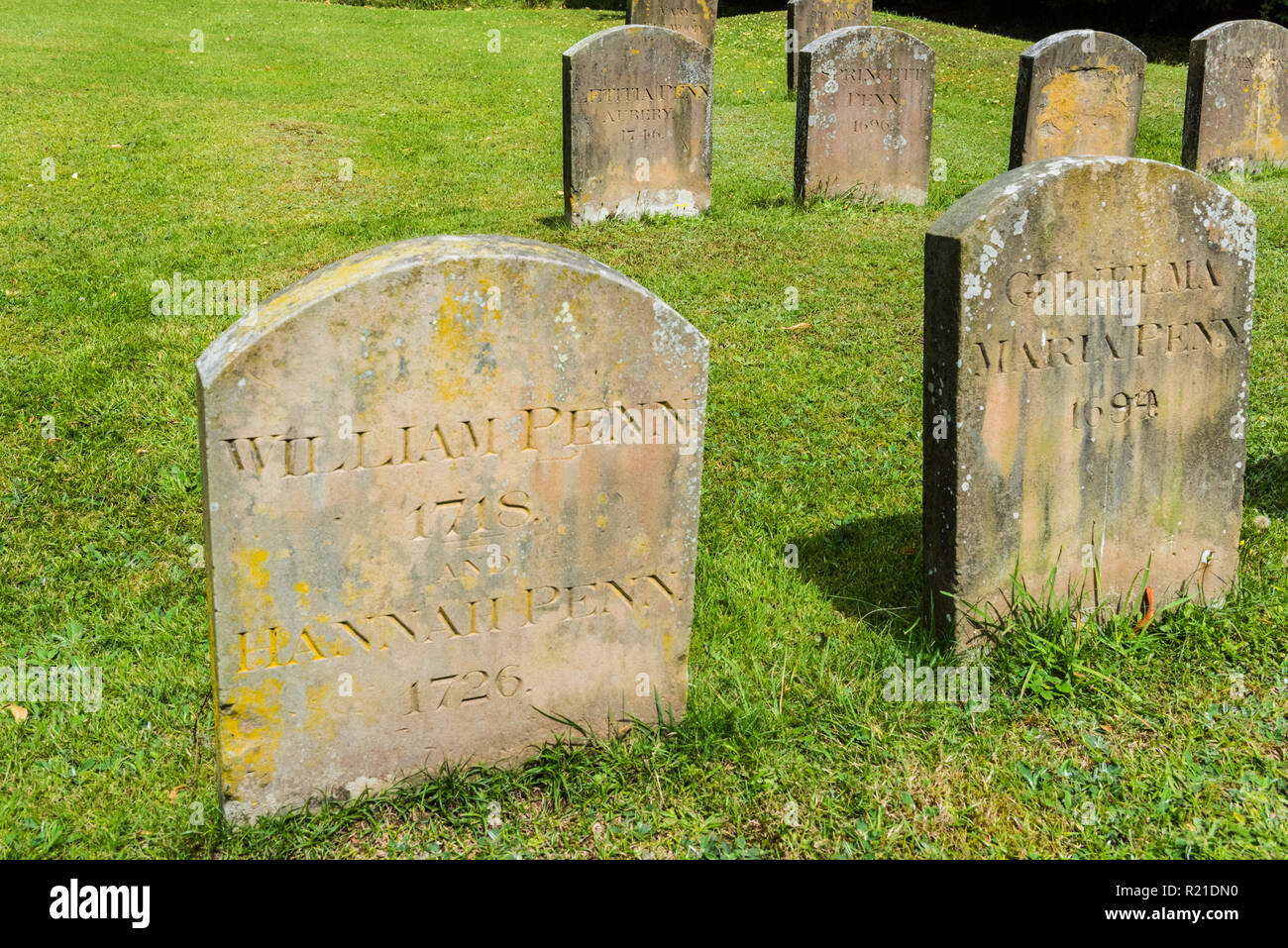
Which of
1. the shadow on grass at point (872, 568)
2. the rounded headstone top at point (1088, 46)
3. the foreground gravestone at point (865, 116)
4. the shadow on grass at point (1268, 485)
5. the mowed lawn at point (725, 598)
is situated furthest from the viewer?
the rounded headstone top at point (1088, 46)

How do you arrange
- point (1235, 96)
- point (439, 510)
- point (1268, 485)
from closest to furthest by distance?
1. point (439, 510)
2. point (1268, 485)
3. point (1235, 96)

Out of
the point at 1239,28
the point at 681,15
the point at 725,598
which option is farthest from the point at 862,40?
the point at 681,15

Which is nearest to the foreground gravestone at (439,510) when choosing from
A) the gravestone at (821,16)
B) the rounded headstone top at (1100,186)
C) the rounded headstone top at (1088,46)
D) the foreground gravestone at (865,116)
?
the rounded headstone top at (1100,186)

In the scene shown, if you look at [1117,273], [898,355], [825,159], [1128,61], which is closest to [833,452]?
[898,355]

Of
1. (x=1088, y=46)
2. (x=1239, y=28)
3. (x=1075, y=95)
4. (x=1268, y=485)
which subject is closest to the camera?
(x=1268, y=485)

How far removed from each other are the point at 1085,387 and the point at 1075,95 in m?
7.72

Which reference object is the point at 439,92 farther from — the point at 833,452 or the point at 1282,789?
the point at 1282,789

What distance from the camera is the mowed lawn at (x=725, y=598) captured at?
3.18m

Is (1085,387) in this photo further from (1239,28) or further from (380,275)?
(1239,28)

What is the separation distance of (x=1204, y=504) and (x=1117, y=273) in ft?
3.20

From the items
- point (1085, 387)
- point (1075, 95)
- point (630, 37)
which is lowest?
point (1085, 387)

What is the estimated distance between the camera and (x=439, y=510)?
3.14 m

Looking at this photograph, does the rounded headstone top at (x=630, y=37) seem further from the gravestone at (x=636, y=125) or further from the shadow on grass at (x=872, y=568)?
the shadow on grass at (x=872, y=568)

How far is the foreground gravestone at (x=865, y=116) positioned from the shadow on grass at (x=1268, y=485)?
→ 18.3ft
